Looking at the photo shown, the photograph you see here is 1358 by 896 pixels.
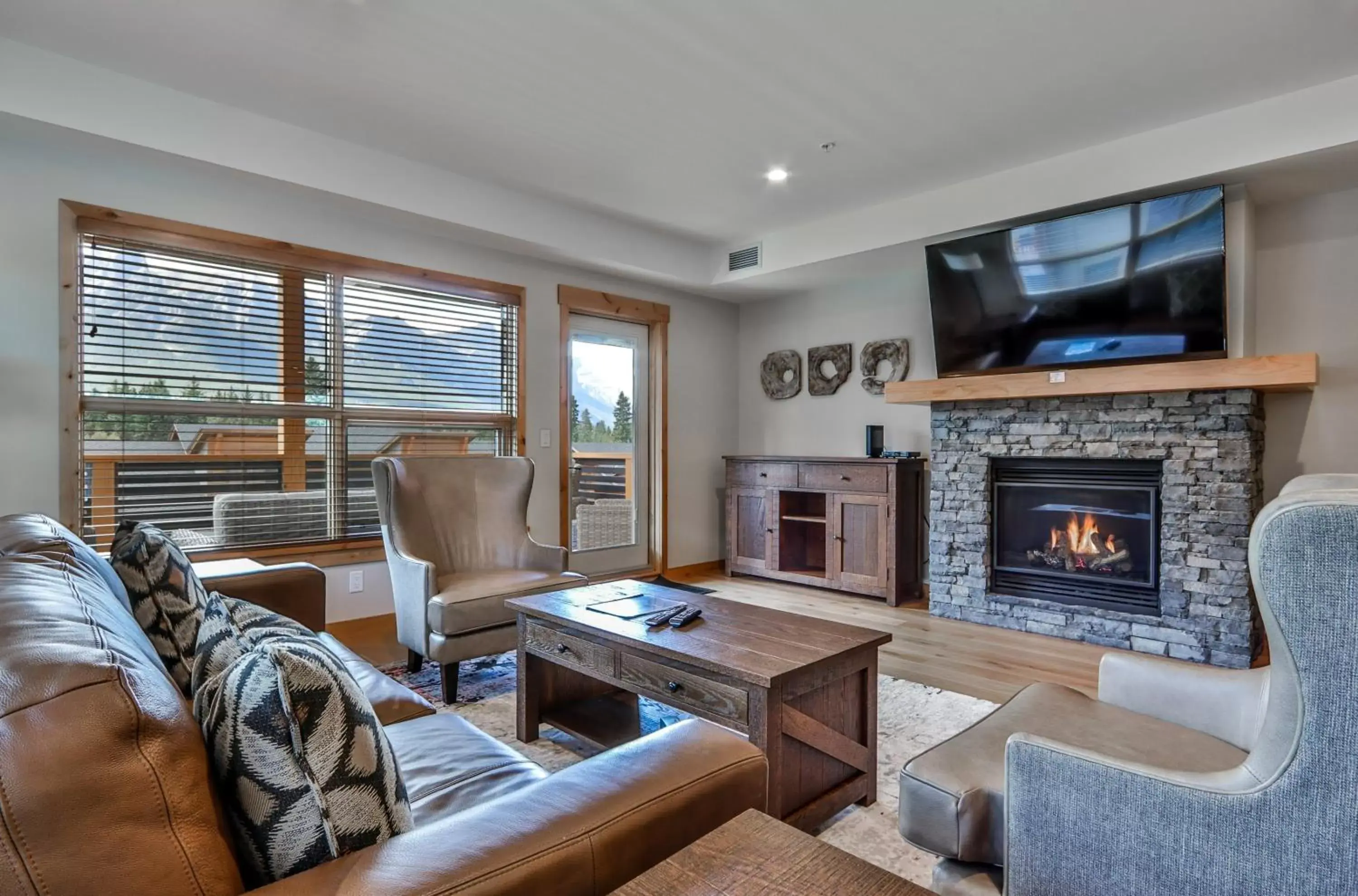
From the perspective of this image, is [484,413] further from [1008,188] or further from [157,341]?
[1008,188]

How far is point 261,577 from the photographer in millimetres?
2264

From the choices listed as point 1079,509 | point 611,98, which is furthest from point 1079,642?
point 611,98

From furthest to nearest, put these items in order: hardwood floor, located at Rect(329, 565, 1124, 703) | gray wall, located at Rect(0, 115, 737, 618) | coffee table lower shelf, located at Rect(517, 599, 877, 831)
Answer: hardwood floor, located at Rect(329, 565, 1124, 703) → gray wall, located at Rect(0, 115, 737, 618) → coffee table lower shelf, located at Rect(517, 599, 877, 831)

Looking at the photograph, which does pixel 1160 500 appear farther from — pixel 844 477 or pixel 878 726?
pixel 878 726

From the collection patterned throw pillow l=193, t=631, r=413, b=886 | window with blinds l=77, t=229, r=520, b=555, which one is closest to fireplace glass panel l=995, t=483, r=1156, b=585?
window with blinds l=77, t=229, r=520, b=555

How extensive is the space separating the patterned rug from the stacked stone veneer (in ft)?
4.57

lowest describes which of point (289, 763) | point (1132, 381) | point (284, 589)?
point (284, 589)

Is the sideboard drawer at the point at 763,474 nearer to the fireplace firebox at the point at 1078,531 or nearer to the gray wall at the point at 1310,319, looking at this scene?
the fireplace firebox at the point at 1078,531

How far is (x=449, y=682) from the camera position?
2777 millimetres

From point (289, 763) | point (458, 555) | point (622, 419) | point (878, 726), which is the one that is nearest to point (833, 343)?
point (622, 419)

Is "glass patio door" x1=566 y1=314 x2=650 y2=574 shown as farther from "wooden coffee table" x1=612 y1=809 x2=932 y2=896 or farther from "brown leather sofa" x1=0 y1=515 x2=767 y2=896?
"wooden coffee table" x1=612 y1=809 x2=932 y2=896

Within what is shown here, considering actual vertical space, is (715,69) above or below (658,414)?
above

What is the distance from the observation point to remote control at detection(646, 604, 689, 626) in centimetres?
216

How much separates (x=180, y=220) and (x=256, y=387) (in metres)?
0.83
